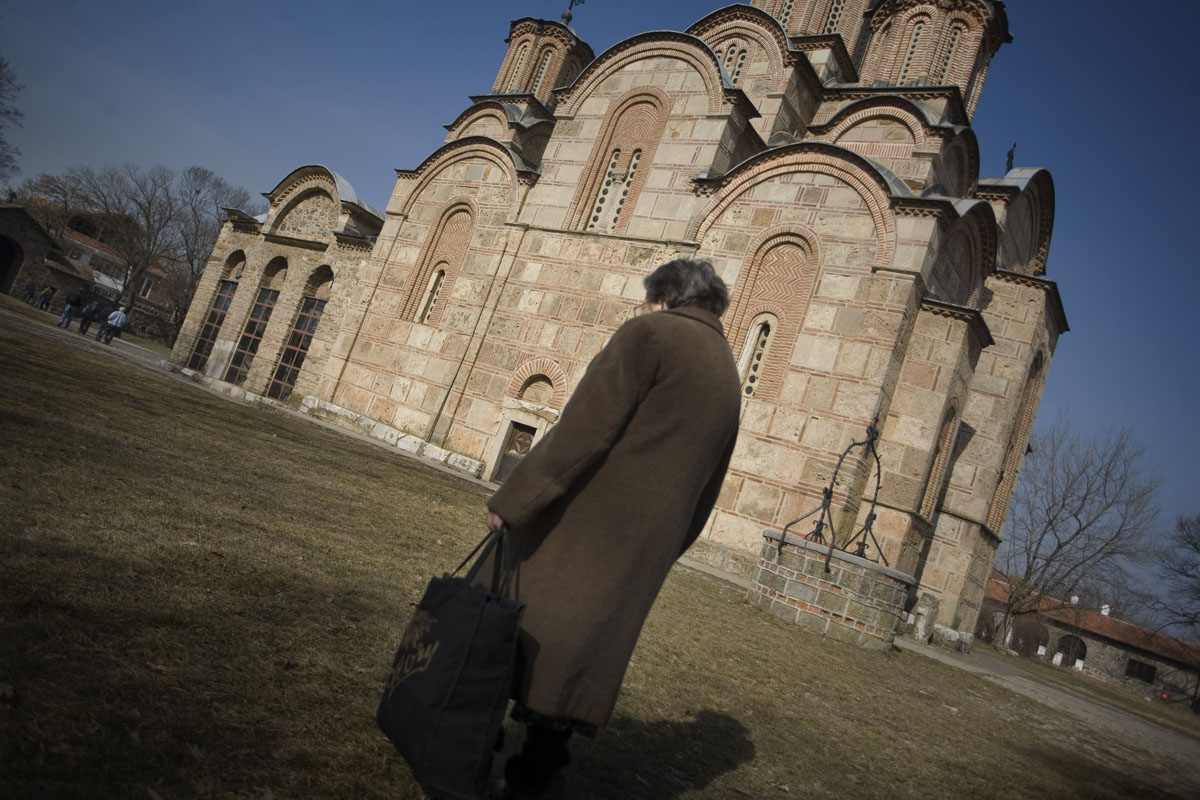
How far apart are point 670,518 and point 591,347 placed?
448 inches

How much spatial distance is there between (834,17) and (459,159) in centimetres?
1045

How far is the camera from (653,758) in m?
3.13

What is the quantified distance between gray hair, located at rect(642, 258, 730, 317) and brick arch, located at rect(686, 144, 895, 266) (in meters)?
10.1

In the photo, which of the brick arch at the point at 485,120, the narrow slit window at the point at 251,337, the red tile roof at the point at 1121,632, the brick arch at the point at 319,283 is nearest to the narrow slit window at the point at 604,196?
the brick arch at the point at 485,120

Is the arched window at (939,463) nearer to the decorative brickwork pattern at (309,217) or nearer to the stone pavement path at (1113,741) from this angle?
the stone pavement path at (1113,741)

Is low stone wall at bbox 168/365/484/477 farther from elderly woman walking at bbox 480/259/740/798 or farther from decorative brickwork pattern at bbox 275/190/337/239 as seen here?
elderly woman walking at bbox 480/259/740/798

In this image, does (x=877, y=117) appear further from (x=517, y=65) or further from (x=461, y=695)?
(x=461, y=695)

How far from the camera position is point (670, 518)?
2271 millimetres

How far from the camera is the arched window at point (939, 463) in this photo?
13031mm

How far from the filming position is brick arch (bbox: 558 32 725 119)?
555 inches

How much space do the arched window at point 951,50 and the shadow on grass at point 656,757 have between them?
56.4 feet

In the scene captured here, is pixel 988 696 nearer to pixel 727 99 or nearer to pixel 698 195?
pixel 698 195

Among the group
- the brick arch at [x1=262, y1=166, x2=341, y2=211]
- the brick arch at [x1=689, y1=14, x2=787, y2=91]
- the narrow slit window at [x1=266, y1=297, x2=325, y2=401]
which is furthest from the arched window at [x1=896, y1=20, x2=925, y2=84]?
the narrow slit window at [x1=266, y1=297, x2=325, y2=401]

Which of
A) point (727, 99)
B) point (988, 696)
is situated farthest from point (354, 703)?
point (727, 99)
